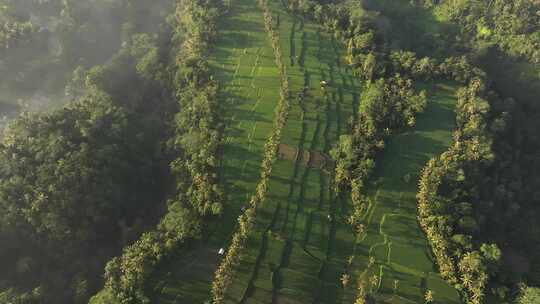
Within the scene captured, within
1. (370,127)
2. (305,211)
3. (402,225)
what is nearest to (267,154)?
(305,211)

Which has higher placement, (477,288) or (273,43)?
(273,43)

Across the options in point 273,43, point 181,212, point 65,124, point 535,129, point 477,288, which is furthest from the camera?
point 273,43

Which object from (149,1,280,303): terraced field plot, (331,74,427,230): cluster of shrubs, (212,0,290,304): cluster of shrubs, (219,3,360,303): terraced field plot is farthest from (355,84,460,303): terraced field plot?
(149,1,280,303): terraced field plot

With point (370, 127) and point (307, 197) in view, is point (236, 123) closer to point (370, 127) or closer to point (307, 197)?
point (307, 197)

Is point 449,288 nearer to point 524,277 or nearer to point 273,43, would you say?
point 524,277

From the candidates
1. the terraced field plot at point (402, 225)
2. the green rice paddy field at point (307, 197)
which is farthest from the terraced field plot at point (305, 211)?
the terraced field plot at point (402, 225)

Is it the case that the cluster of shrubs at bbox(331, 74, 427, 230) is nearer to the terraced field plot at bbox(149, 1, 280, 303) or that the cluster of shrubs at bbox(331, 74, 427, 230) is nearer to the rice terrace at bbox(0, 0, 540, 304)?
the rice terrace at bbox(0, 0, 540, 304)

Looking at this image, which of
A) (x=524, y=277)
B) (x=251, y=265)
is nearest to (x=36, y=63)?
(x=251, y=265)
